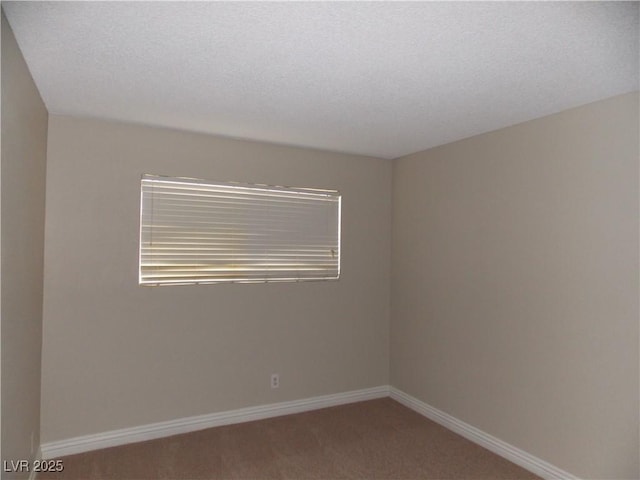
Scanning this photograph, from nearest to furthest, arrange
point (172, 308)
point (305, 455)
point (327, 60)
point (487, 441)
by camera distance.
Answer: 1. point (327, 60)
2. point (305, 455)
3. point (487, 441)
4. point (172, 308)

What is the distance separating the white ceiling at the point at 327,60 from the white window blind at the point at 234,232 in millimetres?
645

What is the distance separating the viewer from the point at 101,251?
3.03 meters

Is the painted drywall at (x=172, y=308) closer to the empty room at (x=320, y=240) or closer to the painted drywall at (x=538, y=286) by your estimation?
the empty room at (x=320, y=240)

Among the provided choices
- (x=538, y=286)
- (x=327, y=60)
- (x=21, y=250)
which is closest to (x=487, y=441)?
(x=538, y=286)

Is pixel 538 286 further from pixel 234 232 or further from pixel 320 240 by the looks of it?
pixel 234 232

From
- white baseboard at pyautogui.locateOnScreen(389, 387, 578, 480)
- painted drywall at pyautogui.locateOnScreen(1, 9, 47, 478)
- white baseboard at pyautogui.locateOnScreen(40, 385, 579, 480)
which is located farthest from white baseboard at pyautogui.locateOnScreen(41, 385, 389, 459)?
white baseboard at pyautogui.locateOnScreen(389, 387, 578, 480)

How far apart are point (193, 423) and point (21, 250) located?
1954 millimetres

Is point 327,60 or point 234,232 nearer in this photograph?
point 327,60

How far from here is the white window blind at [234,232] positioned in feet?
10.6

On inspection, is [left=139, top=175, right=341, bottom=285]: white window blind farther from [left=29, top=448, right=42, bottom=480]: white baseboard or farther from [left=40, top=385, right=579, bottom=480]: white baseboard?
[left=29, top=448, right=42, bottom=480]: white baseboard

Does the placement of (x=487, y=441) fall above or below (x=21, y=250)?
below

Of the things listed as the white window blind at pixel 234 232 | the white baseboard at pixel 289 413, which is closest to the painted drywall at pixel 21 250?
the white baseboard at pixel 289 413

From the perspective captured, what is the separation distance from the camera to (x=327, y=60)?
1.99 meters

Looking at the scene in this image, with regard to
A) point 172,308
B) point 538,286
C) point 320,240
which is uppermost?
point 320,240
